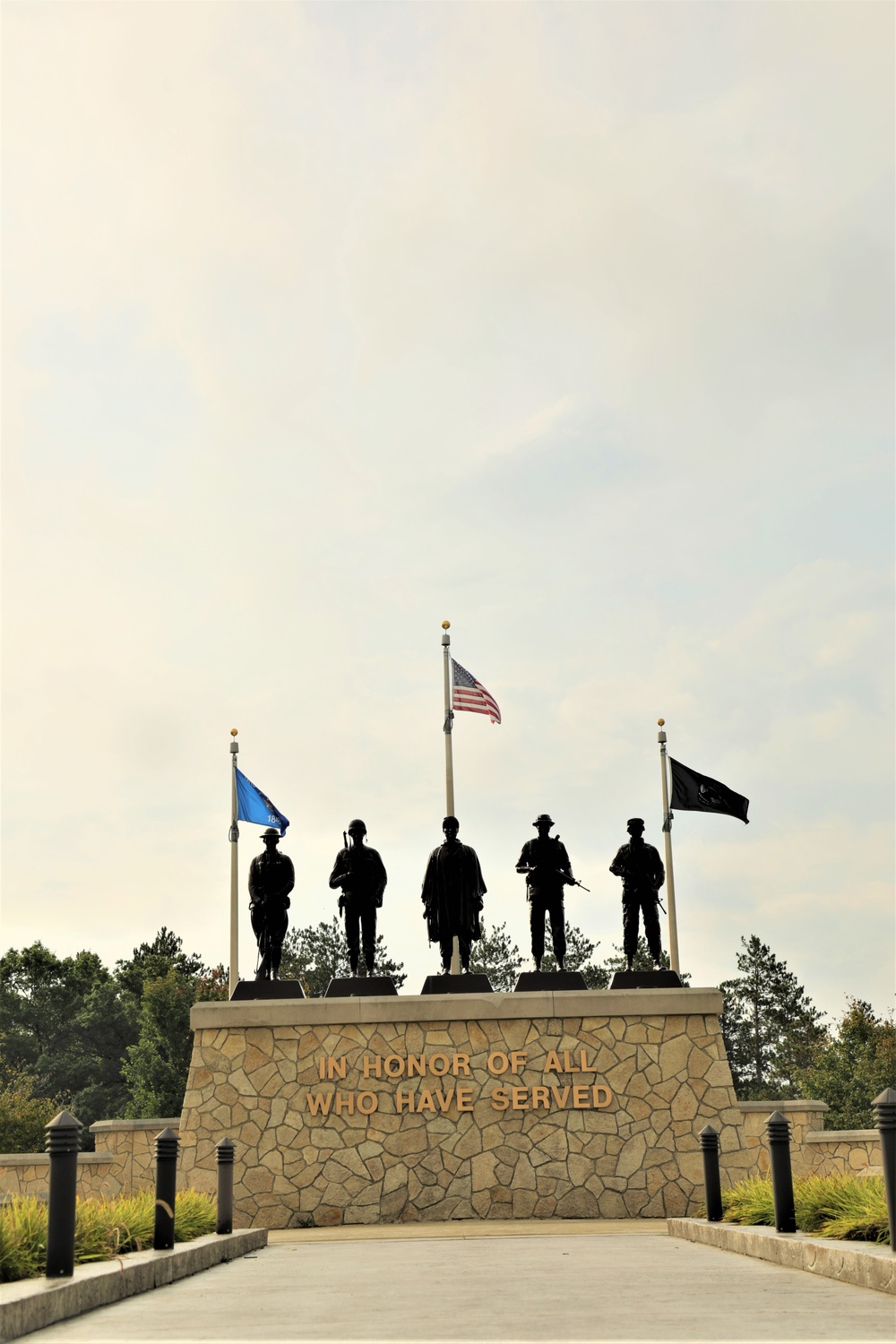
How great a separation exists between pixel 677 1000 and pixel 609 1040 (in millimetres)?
1197

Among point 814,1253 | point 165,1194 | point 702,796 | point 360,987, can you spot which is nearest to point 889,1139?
point 814,1253

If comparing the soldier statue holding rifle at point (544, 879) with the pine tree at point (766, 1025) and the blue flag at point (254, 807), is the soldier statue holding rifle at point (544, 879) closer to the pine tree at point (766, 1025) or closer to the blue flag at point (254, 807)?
the blue flag at point (254, 807)

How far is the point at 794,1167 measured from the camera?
20.6m

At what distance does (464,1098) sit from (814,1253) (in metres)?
11.4

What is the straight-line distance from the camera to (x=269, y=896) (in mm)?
21109

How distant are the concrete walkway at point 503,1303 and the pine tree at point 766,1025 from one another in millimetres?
60832

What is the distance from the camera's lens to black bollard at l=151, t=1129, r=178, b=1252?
985cm

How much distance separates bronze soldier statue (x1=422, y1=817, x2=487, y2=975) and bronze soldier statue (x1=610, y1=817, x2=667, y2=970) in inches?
86.8

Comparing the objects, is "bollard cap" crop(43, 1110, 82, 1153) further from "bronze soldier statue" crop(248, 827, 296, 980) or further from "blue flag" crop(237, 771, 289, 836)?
"blue flag" crop(237, 771, 289, 836)

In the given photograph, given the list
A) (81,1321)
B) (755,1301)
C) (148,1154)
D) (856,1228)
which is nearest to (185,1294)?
(81,1321)

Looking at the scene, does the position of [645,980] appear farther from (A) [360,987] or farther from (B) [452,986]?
(A) [360,987]

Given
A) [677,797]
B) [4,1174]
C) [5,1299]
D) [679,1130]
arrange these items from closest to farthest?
[5,1299] < [679,1130] < [4,1174] < [677,797]

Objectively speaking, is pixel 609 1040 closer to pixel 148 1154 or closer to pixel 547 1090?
pixel 547 1090

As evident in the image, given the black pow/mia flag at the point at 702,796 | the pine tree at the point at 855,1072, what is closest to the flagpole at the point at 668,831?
the black pow/mia flag at the point at 702,796
